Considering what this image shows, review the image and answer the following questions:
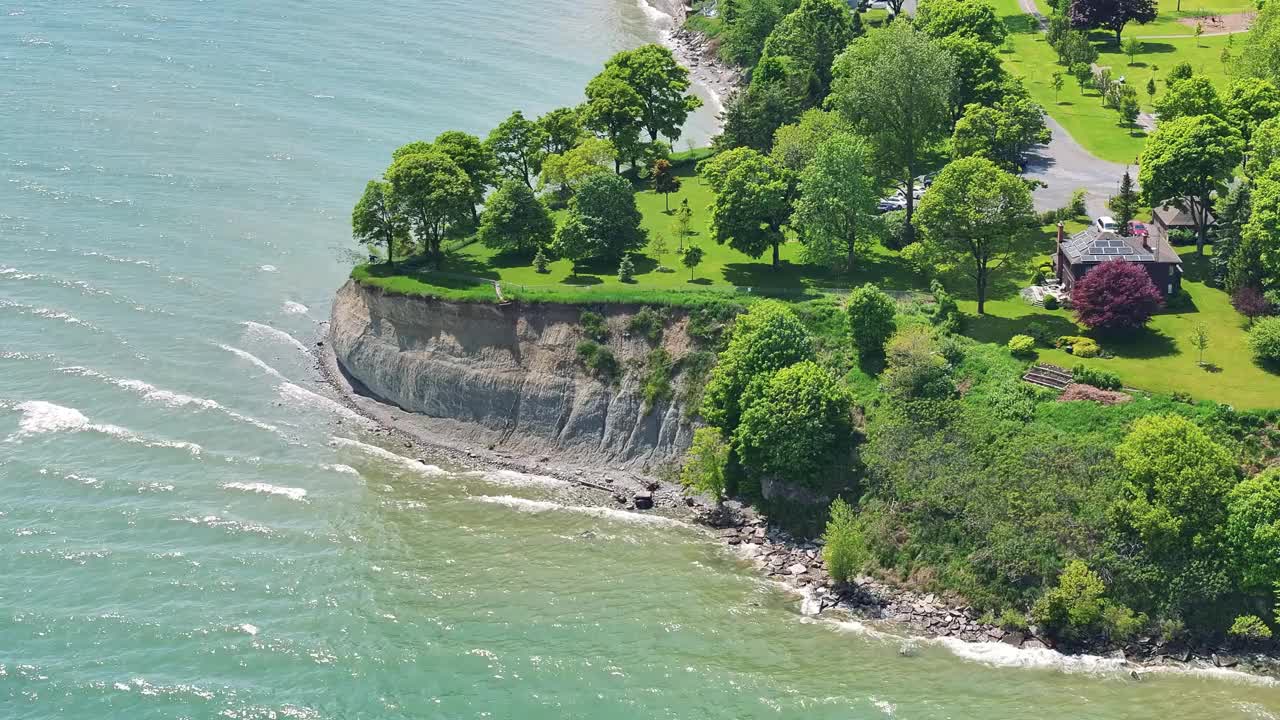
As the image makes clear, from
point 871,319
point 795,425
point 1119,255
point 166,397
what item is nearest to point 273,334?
point 166,397

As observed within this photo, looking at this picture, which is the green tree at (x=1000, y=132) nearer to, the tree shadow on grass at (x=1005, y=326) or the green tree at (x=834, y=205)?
the green tree at (x=834, y=205)

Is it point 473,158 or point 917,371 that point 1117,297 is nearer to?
point 917,371

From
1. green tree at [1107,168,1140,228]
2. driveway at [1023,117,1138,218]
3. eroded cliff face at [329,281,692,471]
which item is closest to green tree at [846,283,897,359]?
eroded cliff face at [329,281,692,471]

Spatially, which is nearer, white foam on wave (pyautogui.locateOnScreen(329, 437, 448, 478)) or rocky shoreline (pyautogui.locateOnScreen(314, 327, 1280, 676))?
rocky shoreline (pyautogui.locateOnScreen(314, 327, 1280, 676))

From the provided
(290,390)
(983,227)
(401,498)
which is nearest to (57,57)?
(290,390)

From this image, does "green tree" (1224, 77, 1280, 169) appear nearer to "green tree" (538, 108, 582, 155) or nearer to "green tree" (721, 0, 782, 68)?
"green tree" (538, 108, 582, 155)

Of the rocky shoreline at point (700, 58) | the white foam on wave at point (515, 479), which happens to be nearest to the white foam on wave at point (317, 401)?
the white foam on wave at point (515, 479)
